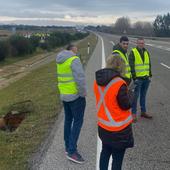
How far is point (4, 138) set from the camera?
7.49 m

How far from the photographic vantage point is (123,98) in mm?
4273

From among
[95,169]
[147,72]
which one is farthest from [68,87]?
[147,72]

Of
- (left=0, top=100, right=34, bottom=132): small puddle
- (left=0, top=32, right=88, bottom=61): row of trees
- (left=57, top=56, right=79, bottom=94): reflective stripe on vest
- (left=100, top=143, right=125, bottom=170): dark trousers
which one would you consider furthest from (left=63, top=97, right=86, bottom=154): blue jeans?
(left=0, top=32, right=88, bottom=61): row of trees

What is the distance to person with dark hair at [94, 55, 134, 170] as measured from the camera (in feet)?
14.1

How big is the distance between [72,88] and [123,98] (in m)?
1.67

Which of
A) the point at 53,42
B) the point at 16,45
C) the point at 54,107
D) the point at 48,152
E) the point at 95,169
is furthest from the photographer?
the point at 53,42

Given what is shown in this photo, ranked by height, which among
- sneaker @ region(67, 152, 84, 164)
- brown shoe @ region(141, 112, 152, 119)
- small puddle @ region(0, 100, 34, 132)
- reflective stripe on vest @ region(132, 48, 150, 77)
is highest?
reflective stripe on vest @ region(132, 48, 150, 77)

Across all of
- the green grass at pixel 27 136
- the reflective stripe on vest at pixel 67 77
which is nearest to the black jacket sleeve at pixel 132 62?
the green grass at pixel 27 136

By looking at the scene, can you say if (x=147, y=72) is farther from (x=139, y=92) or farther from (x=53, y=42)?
(x=53, y=42)

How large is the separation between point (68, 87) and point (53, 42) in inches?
2201

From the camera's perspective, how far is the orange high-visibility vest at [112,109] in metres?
4.29

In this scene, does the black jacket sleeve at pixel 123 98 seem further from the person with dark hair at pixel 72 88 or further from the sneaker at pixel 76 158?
the sneaker at pixel 76 158

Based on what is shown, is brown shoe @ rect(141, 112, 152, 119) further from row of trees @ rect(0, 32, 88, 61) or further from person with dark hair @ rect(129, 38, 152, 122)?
row of trees @ rect(0, 32, 88, 61)

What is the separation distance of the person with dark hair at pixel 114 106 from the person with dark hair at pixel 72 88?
4.00 ft
